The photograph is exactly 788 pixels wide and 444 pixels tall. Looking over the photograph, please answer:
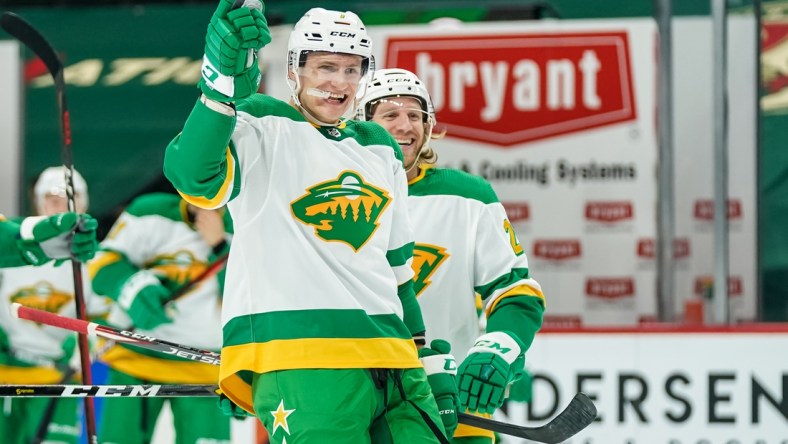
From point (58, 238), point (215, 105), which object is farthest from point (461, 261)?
point (58, 238)

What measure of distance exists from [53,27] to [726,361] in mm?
3545

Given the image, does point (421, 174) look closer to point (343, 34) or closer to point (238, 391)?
point (343, 34)

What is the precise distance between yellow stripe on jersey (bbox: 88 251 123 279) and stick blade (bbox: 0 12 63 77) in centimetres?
115

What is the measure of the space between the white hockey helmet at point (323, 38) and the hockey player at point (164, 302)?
2.11m

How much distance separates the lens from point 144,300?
4543mm

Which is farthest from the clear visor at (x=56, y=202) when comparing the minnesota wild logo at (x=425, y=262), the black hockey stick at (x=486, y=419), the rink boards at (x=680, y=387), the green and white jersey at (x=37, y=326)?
the minnesota wild logo at (x=425, y=262)

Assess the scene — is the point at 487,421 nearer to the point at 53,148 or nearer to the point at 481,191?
the point at 481,191

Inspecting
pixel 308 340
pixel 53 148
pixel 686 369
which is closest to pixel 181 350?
pixel 308 340

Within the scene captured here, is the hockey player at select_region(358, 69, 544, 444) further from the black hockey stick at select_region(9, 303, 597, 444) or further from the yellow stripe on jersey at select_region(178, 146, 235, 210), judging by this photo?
the yellow stripe on jersey at select_region(178, 146, 235, 210)

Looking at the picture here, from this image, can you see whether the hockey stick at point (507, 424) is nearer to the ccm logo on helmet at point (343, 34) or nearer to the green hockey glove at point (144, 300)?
the ccm logo on helmet at point (343, 34)

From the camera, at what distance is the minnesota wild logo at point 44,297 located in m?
5.25

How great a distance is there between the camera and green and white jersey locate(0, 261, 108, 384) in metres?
5.25

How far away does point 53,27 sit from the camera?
6480mm

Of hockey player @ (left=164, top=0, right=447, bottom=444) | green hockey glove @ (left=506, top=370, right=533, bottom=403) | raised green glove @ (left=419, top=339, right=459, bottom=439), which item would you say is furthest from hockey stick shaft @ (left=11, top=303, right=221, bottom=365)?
green hockey glove @ (left=506, top=370, right=533, bottom=403)
